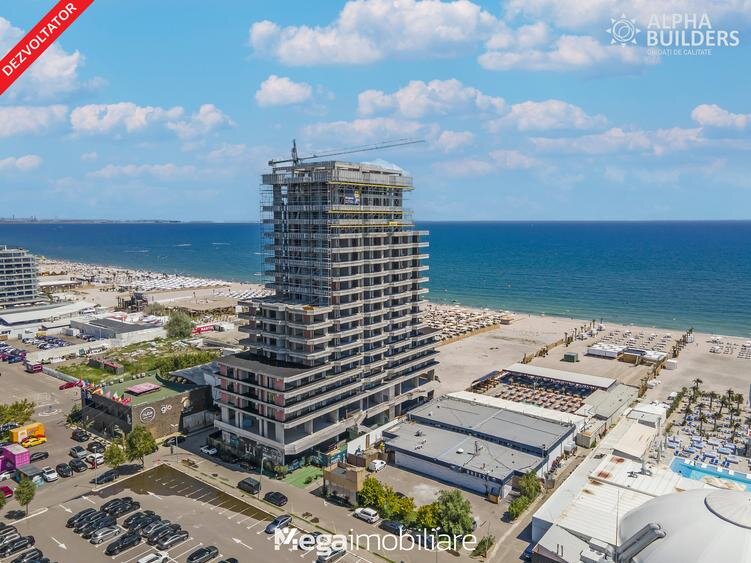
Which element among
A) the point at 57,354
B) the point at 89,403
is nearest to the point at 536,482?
the point at 89,403

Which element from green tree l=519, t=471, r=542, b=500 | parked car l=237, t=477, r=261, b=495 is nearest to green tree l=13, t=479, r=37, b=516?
parked car l=237, t=477, r=261, b=495

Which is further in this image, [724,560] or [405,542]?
[405,542]

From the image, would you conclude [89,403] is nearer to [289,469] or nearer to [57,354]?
[289,469]

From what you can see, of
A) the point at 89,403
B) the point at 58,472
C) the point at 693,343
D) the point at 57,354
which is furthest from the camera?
the point at 693,343

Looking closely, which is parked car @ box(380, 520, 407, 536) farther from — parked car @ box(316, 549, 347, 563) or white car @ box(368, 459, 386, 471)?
white car @ box(368, 459, 386, 471)

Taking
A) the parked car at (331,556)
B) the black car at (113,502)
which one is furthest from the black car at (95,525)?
the parked car at (331,556)

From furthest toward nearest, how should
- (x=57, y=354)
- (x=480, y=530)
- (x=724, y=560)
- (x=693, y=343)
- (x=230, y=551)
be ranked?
(x=693, y=343), (x=57, y=354), (x=480, y=530), (x=230, y=551), (x=724, y=560)
